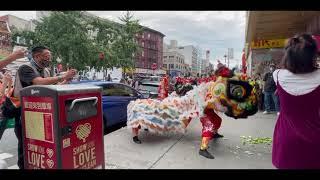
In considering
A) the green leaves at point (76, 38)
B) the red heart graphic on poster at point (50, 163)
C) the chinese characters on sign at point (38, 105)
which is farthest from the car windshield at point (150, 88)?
the red heart graphic on poster at point (50, 163)

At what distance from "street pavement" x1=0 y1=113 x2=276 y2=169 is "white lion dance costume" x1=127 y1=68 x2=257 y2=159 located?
300 millimetres

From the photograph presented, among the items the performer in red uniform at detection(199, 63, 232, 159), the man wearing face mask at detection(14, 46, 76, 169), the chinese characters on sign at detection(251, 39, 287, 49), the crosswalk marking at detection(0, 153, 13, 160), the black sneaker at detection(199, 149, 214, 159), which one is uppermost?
the chinese characters on sign at detection(251, 39, 287, 49)

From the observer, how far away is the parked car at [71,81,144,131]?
806cm

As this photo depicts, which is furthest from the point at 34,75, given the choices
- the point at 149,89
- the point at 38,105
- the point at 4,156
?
the point at 149,89

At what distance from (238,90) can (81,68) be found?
718 inches

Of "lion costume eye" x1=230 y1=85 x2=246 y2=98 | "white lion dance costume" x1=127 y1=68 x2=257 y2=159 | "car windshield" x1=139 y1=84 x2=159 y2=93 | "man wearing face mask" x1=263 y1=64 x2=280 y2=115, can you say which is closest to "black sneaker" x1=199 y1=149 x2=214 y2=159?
"white lion dance costume" x1=127 y1=68 x2=257 y2=159

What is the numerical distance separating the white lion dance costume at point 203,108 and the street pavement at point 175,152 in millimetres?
300

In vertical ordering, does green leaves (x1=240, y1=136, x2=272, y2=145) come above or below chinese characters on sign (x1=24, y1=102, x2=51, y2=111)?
below

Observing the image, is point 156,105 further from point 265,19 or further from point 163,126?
point 265,19

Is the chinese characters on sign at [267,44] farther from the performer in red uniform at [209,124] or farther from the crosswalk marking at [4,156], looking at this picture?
the crosswalk marking at [4,156]

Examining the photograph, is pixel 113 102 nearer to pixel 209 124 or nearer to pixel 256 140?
pixel 209 124

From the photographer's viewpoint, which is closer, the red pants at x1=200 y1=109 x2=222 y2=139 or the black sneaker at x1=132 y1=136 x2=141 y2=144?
the red pants at x1=200 y1=109 x2=222 y2=139

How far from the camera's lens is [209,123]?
5.73 metres

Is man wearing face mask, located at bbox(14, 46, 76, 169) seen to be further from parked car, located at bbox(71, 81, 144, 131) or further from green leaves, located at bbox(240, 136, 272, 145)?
green leaves, located at bbox(240, 136, 272, 145)
